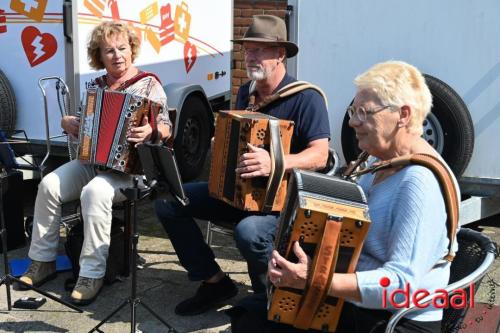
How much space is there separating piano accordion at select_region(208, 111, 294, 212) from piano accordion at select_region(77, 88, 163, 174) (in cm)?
57

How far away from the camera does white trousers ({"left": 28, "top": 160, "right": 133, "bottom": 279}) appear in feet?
12.2

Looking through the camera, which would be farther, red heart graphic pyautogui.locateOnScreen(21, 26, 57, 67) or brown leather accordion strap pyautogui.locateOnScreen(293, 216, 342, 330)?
red heart graphic pyautogui.locateOnScreen(21, 26, 57, 67)

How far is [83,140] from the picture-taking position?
3789 millimetres

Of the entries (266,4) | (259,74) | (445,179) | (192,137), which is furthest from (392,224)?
(266,4)

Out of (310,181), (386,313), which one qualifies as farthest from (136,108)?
(386,313)

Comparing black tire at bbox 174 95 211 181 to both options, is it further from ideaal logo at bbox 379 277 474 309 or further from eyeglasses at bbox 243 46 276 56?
ideaal logo at bbox 379 277 474 309

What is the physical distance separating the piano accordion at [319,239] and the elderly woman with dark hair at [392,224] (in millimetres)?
36

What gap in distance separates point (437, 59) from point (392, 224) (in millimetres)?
2494

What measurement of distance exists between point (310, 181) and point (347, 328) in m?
0.54

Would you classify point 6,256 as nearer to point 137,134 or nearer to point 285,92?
point 137,134

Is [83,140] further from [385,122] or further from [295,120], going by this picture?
[385,122]

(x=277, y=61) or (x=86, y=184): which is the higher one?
(x=277, y=61)

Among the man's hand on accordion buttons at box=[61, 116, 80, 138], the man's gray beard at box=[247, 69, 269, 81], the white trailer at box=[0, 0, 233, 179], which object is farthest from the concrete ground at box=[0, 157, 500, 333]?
the man's gray beard at box=[247, 69, 269, 81]

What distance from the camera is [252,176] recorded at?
10.1ft
